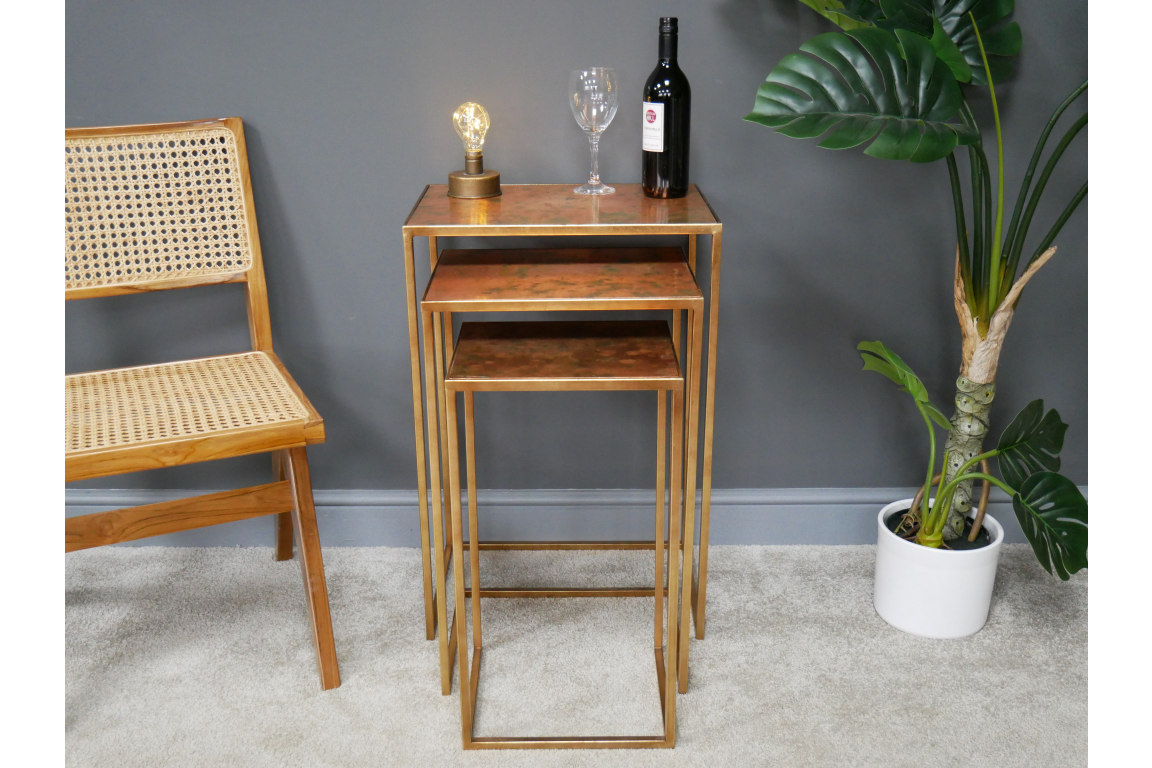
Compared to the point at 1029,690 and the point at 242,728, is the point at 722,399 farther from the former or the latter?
the point at 242,728

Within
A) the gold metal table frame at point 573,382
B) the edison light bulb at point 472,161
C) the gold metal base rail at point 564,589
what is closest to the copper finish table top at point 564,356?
the gold metal table frame at point 573,382

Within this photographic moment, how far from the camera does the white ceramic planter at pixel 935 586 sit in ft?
5.58

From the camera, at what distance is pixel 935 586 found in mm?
1712

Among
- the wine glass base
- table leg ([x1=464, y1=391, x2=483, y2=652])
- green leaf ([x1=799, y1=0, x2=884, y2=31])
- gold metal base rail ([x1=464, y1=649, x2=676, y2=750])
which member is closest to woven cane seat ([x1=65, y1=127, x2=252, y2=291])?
table leg ([x1=464, y1=391, x2=483, y2=652])

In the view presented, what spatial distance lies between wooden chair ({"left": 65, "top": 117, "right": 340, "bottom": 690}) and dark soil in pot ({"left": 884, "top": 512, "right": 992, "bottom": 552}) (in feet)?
3.65

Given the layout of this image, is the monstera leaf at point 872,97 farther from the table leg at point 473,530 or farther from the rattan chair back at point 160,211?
the rattan chair back at point 160,211

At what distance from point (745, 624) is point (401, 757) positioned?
2.30 ft

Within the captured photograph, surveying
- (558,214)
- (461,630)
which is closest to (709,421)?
(558,214)

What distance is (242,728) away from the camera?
1.53 m

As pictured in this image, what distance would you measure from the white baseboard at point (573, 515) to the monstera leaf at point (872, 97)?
955mm

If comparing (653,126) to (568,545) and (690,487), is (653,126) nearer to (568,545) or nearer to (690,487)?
(690,487)

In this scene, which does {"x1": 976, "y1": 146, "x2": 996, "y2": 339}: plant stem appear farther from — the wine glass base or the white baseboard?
the wine glass base

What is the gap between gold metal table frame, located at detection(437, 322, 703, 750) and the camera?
4.33 feet
